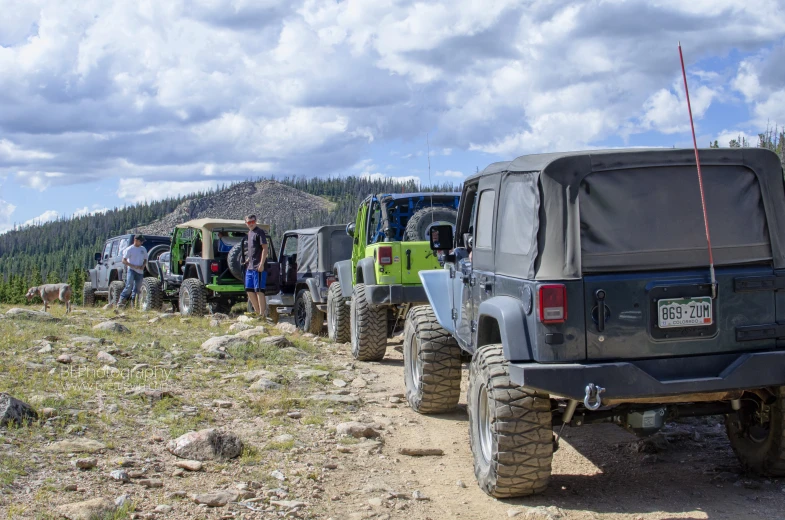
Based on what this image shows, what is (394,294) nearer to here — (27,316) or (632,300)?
(632,300)

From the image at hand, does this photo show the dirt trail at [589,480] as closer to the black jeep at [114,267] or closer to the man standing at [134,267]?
the man standing at [134,267]

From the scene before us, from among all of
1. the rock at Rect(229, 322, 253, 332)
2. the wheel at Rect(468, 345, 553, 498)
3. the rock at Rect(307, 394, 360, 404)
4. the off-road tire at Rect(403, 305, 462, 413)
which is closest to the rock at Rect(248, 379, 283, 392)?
the rock at Rect(307, 394, 360, 404)

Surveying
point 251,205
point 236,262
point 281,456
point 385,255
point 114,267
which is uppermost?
point 251,205

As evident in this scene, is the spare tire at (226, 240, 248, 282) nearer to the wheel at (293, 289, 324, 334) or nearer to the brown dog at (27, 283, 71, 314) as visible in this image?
the wheel at (293, 289, 324, 334)

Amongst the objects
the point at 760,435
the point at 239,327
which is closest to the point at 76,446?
the point at 760,435

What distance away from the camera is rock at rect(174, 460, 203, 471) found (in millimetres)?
5102

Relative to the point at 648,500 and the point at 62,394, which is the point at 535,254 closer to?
the point at 648,500

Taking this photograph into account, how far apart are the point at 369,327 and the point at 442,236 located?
4258 mm

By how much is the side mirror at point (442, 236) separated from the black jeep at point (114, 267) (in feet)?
51.0

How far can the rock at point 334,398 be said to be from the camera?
7.60m

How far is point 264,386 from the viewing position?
7.97m

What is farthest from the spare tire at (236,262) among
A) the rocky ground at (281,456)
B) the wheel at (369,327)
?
the rocky ground at (281,456)

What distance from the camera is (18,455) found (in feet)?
16.4

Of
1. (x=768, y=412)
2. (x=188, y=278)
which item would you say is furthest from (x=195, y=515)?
(x=188, y=278)
